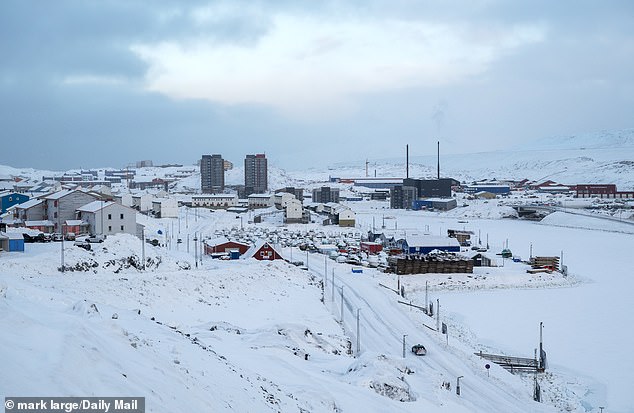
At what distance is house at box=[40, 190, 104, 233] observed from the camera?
70.6ft

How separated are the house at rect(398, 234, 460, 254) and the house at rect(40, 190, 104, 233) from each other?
42.6ft

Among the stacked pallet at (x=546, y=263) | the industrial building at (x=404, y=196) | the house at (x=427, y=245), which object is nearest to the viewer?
the stacked pallet at (x=546, y=263)

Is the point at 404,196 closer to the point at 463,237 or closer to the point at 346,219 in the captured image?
the point at 346,219

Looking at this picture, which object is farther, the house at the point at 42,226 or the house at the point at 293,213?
the house at the point at 293,213

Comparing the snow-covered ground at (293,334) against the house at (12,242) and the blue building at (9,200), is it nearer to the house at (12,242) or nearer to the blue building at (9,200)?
the house at (12,242)

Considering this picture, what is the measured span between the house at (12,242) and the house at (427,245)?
14752 mm

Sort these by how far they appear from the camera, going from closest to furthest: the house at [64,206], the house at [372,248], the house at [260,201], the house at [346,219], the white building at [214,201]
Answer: the house at [64,206] < the house at [372,248] < the house at [346,219] < the house at [260,201] < the white building at [214,201]

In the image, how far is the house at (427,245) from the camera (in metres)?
23.7

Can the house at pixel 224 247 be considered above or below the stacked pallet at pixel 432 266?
above

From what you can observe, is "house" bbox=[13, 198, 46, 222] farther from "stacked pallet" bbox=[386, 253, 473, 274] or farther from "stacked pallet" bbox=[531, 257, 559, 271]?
"stacked pallet" bbox=[531, 257, 559, 271]

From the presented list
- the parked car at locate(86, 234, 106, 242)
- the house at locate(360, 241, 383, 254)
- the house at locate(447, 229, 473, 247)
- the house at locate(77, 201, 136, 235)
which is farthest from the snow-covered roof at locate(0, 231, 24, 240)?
the house at locate(447, 229, 473, 247)

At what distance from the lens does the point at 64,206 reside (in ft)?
70.9

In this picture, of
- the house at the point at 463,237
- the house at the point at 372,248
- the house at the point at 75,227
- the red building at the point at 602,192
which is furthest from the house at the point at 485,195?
the house at the point at 75,227

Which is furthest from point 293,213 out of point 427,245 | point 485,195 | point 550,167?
point 550,167
